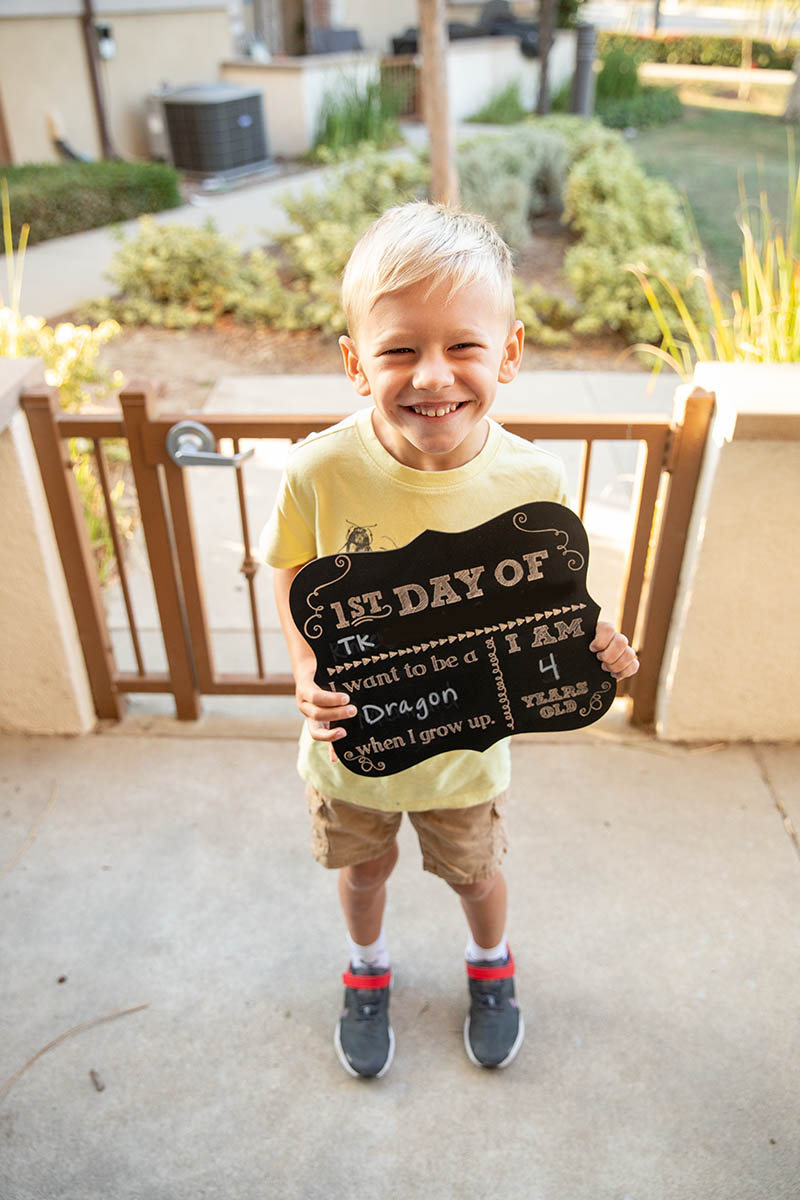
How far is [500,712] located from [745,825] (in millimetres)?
1312

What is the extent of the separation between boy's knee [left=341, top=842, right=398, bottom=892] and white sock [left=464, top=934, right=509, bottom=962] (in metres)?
0.28

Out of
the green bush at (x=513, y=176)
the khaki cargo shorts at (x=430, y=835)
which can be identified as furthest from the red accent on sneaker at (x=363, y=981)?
the green bush at (x=513, y=176)

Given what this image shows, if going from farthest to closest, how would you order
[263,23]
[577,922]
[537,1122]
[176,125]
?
[263,23] → [176,125] → [577,922] → [537,1122]

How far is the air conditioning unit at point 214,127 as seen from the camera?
30.7ft

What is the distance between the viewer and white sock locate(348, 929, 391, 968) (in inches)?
75.2

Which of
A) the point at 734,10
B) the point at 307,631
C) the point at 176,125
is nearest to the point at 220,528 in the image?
the point at 307,631

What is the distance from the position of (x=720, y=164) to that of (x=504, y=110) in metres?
3.21

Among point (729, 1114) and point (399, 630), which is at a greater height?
point (399, 630)

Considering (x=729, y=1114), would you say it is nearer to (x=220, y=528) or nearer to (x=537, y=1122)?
(x=537, y=1122)

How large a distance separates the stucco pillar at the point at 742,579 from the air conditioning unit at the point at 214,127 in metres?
8.80

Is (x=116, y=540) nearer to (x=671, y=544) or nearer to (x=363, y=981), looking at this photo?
(x=363, y=981)

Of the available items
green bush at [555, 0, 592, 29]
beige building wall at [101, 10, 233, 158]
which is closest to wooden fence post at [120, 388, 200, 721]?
beige building wall at [101, 10, 233, 158]

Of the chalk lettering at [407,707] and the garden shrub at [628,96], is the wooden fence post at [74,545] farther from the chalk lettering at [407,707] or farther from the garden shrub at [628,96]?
the garden shrub at [628,96]

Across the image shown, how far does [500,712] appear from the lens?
147 cm
